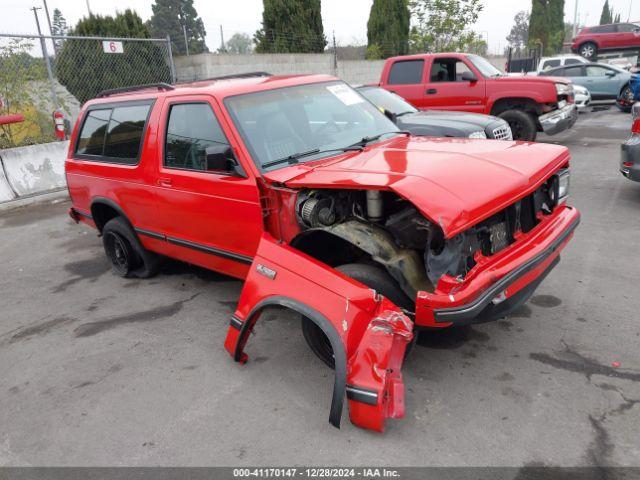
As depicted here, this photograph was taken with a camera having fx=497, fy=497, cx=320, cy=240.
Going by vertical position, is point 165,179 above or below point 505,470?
above

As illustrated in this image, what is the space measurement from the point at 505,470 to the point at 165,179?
128 inches

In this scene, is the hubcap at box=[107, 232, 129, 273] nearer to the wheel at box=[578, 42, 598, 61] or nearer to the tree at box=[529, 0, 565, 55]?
the wheel at box=[578, 42, 598, 61]

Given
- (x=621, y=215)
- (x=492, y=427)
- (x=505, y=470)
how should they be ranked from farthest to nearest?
(x=621, y=215), (x=492, y=427), (x=505, y=470)

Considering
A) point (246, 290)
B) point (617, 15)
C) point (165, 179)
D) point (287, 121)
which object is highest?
point (617, 15)

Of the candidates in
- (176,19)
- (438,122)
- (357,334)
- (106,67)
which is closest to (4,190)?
(106,67)

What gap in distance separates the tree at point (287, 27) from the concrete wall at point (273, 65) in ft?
4.38

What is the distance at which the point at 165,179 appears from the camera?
4.16 metres

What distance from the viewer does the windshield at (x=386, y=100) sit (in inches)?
315

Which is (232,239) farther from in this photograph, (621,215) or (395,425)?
(621,215)

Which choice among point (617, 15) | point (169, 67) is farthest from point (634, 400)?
point (617, 15)

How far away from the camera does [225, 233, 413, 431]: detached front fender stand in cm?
264

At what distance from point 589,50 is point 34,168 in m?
24.9

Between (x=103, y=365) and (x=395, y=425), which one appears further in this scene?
(x=103, y=365)

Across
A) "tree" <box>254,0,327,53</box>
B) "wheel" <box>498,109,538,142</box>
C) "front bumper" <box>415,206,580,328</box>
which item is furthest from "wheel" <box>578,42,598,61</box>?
"front bumper" <box>415,206,580,328</box>
